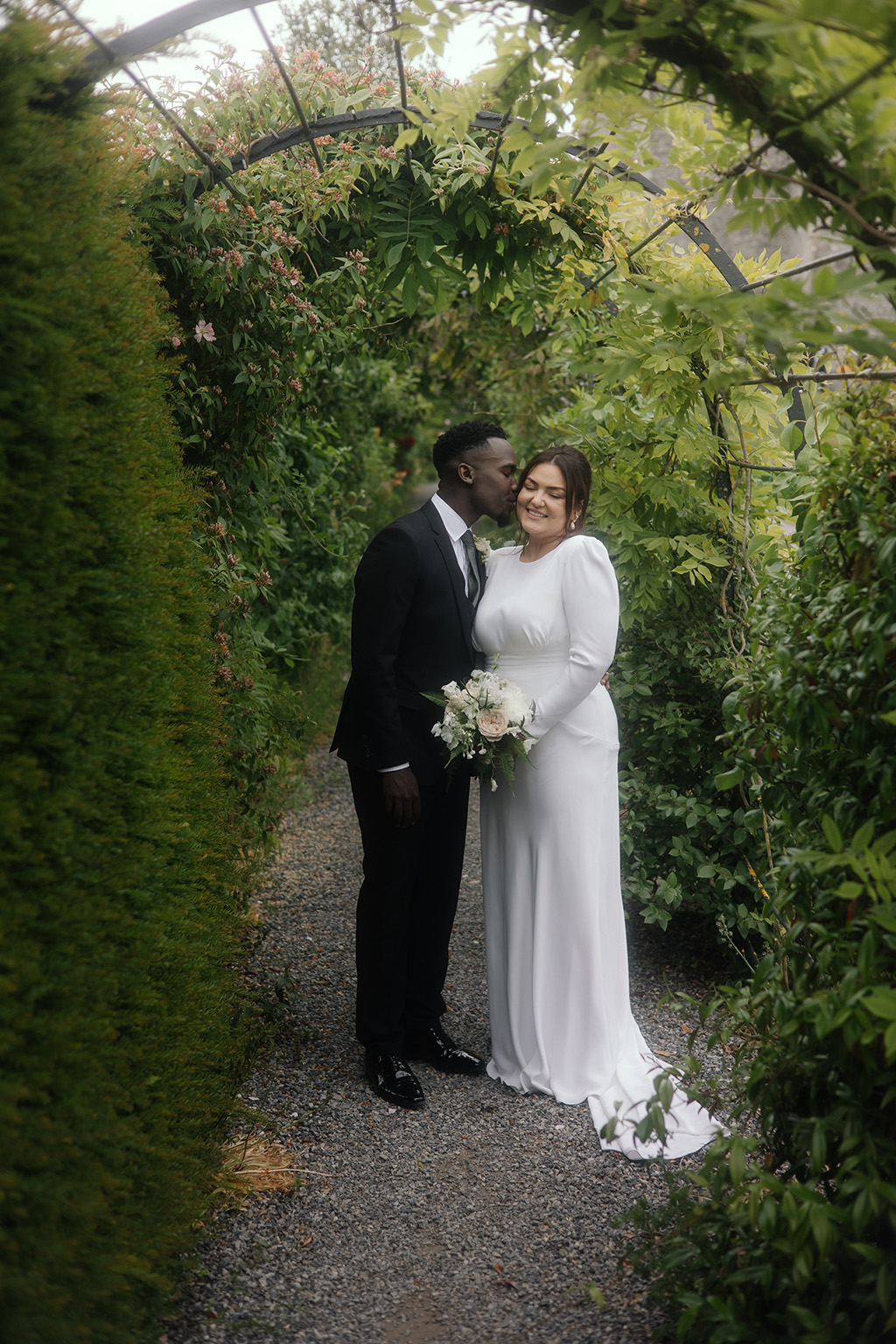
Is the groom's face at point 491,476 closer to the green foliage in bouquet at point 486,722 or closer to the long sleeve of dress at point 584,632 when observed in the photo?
the long sleeve of dress at point 584,632

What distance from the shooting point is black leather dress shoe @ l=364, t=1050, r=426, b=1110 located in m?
3.62

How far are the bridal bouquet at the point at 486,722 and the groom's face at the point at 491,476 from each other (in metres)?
0.70

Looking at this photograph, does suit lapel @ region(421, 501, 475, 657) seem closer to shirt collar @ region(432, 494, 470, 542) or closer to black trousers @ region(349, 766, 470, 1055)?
shirt collar @ region(432, 494, 470, 542)

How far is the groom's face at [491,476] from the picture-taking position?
Answer: 3.79 meters

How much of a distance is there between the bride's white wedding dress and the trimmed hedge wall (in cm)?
139

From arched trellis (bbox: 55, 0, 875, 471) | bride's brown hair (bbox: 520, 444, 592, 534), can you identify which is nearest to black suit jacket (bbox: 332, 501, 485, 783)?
bride's brown hair (bbox: 520, 444, 592, 534)

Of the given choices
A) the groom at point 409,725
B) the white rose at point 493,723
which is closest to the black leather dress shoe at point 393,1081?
the groom at point 409,725

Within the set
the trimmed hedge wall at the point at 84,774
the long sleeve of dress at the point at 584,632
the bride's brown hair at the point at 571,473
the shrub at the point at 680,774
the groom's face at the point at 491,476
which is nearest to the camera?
the trimmed hedge wall at the point at 84,774

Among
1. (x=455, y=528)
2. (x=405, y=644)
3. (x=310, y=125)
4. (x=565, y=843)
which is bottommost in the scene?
(x=565, y=843)

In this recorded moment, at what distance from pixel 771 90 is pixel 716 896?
328cm

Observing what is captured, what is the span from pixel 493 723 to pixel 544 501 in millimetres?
865

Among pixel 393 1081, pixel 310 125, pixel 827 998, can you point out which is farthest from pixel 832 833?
pixel 310 125

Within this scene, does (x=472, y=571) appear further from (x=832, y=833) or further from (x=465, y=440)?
(x=832, y=833)

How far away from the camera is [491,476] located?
3.79 meters
